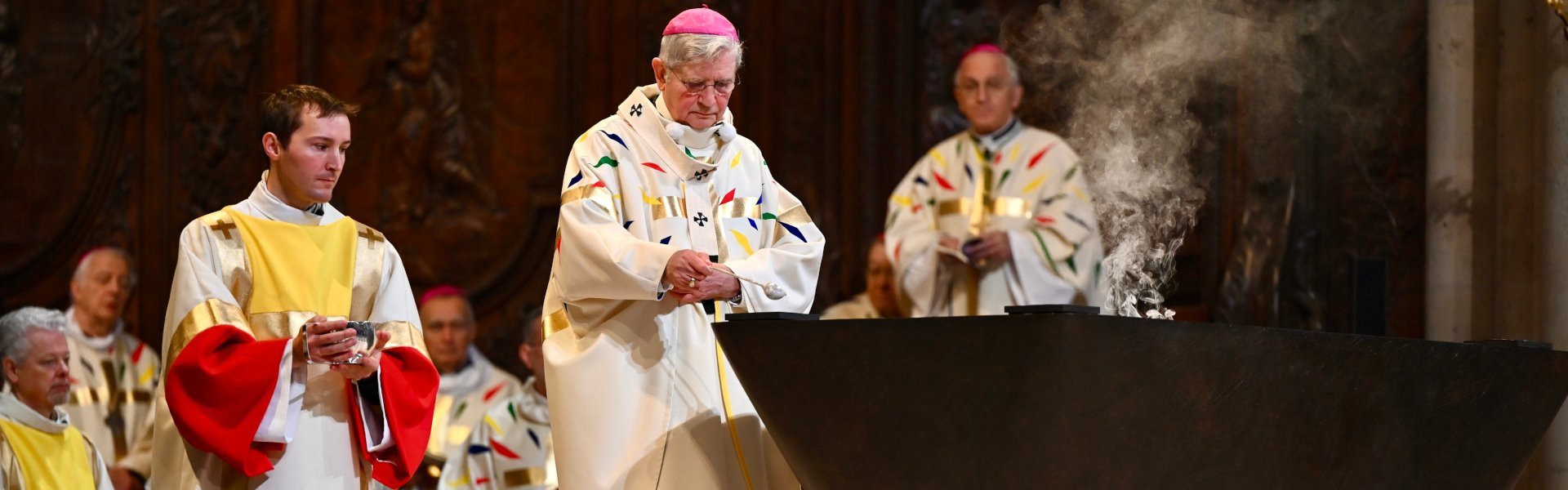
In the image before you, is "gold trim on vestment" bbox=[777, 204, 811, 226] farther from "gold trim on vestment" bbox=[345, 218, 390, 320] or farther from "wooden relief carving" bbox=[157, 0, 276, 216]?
"wooden relief carving" bbox=[157, 0, 276, 216]

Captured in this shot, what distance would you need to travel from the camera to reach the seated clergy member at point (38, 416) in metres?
4.93

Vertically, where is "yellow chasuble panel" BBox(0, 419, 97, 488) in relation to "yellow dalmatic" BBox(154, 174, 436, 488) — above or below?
below

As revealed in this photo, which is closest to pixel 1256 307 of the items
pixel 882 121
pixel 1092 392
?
pixel 882 121

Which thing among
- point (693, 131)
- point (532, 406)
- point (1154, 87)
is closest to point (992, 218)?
point (1154, 87)

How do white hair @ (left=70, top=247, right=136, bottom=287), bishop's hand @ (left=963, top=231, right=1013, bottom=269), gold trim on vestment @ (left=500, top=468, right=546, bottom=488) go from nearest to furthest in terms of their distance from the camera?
bishop's hand @ (left=963, top=231, right=1013, bottom=269) → gold trim on vestment @ (left=500, top=468, right=546, bottom=488) → white hair @ (left=70, top=247, right=136, bottom=287)

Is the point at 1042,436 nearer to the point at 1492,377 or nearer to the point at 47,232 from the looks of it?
the point at 1492,377

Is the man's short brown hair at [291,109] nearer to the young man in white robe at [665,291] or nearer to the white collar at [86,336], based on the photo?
the young man in white robe at [665,291]

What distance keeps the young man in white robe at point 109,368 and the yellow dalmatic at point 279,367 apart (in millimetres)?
3549

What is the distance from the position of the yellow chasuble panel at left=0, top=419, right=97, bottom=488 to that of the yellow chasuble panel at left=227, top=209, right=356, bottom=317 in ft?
4.57

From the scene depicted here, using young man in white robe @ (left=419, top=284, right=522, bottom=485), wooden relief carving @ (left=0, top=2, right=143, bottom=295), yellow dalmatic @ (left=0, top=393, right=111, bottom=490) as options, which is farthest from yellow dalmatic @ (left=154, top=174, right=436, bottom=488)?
wooden relief carving @ (left=0, top=2, right=143, bottom=295)

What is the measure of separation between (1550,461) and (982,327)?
3.27 metres

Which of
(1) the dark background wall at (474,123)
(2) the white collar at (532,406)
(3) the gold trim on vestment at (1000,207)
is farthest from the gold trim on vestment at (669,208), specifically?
(1) the dark background wall at (474,123)

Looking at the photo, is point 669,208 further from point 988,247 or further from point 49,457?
point 988,247

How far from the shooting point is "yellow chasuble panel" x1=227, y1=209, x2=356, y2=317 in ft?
13.0
